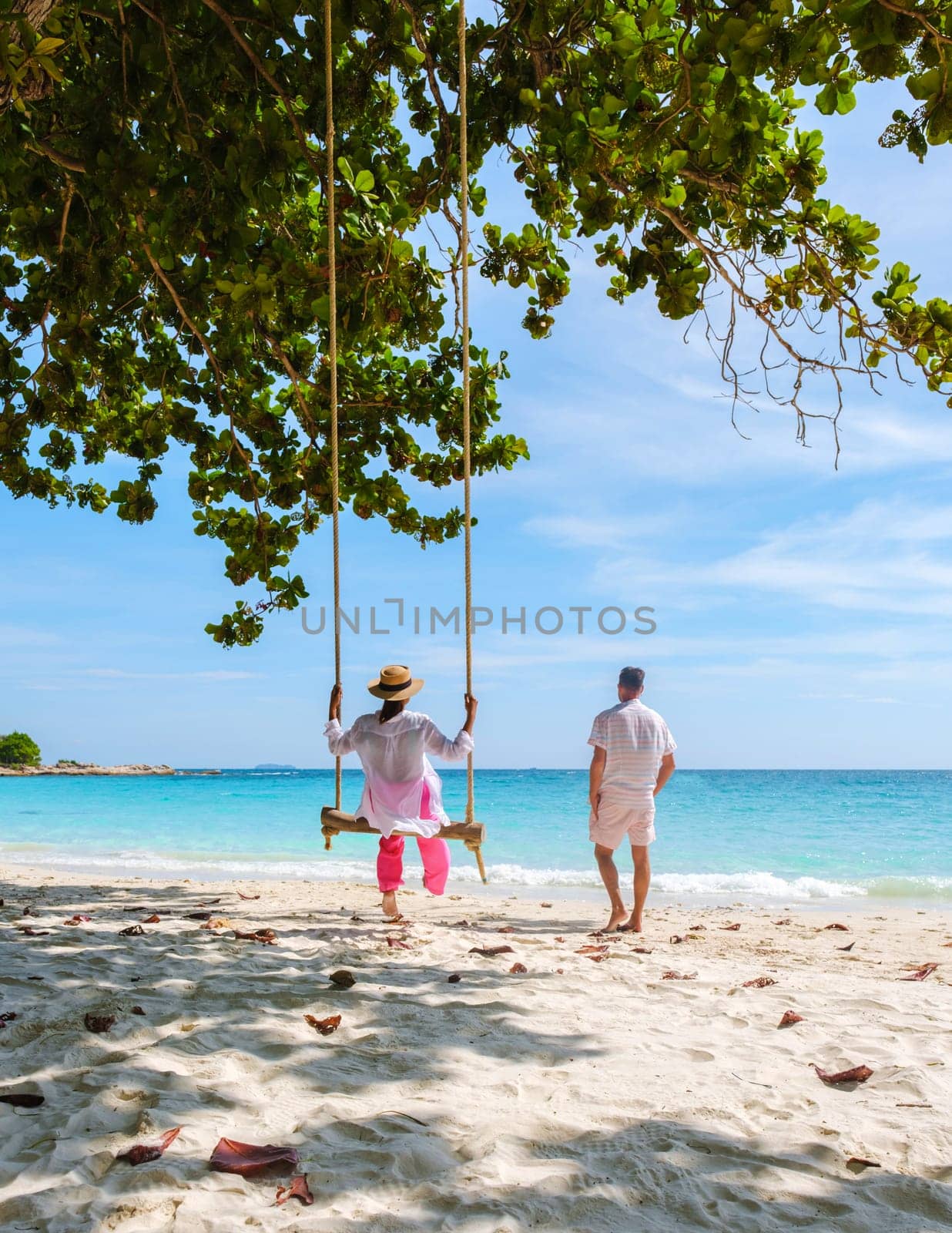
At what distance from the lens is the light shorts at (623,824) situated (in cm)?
626

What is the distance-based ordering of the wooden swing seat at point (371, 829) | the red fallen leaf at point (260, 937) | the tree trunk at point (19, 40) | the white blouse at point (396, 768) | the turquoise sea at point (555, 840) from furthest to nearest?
the turquoise sea at point (555, 840) → the white blouse at point (396, 768) → the red fallen leaf at point (260, 937) → the wooden swing seat at point (371, 829) → the tree trunk at point (19, 40)

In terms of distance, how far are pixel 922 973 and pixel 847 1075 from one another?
8.56 feet

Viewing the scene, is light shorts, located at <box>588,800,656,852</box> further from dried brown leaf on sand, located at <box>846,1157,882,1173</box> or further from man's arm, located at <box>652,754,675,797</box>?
dried brown leaf on sand, located at <box>846,1157,882,1173</box>

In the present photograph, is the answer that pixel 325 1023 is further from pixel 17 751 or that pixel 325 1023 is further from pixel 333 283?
pixel 17 751

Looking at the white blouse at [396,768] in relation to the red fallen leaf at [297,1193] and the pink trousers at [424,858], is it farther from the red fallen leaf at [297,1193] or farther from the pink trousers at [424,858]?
the red fallen leaf at [297,1193]

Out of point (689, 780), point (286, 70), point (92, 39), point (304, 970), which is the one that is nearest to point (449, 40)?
point (286, 70)

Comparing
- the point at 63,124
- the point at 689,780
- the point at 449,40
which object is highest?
the point at 449,40

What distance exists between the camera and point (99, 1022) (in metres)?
3.40

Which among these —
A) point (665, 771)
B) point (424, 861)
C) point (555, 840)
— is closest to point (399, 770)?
point (424, 861)

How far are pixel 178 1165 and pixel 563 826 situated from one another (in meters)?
19.7

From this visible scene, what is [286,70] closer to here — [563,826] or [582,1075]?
[582,1075]

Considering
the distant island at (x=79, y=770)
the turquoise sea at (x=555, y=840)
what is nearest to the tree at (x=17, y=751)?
the distant island at (x=79, y=770)

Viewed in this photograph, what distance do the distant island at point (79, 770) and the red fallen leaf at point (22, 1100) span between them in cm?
6379

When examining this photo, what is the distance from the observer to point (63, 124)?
5531 millimetres
